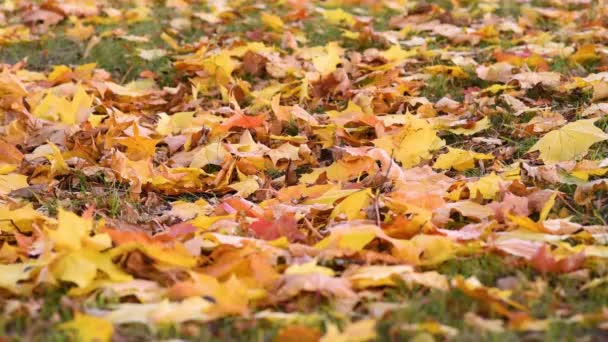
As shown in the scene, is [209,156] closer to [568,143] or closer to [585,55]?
[568,143]

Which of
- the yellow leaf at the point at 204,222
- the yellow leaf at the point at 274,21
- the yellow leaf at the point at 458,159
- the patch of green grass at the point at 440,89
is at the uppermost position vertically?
the yellow leaf at the point at 204,222

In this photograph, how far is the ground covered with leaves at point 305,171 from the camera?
165 cm

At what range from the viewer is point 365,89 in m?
3.33

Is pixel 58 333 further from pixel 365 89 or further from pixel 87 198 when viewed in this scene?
pixel 365 89

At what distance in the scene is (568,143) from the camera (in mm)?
2512

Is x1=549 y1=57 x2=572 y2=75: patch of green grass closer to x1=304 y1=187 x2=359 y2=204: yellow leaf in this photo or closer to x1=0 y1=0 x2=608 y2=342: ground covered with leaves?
x1=0 y1=0 x2=608 y2=342: ground covered with leaves

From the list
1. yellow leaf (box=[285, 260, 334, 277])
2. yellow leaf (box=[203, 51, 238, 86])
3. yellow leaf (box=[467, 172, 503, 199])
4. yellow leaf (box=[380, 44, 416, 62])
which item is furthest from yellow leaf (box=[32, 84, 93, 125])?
yellow leaf (box=[285, 260, 334, 277])

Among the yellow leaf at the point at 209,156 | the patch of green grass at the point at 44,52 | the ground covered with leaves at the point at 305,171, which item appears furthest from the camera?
the patch of green grass at the point at 44,52

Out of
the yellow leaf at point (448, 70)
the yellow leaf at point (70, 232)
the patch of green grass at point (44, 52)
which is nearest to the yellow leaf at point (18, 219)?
the yellow leaf at point (70, 232)

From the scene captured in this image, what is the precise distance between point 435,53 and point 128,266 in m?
2.28

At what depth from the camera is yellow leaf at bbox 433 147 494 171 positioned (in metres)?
2.61

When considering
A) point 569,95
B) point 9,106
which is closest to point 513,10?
point 569,95

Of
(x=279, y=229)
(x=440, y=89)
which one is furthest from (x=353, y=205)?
(x=440, y=89)

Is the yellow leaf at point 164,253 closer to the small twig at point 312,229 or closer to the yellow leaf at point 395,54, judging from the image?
the small twig at point 312,229
